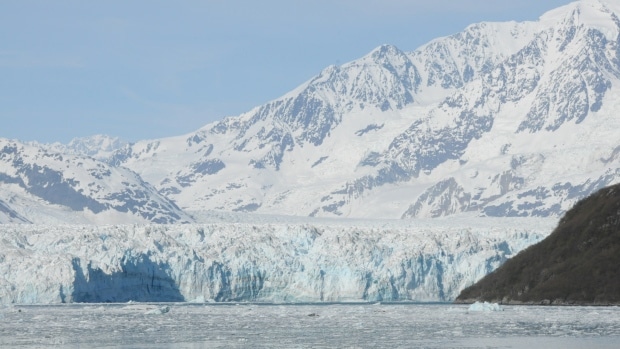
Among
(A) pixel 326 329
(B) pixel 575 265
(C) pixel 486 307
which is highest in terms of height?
(B) pixel 575 265

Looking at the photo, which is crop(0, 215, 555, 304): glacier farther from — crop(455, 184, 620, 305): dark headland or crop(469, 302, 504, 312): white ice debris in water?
crop(469, 302, 504, 312): white ice debris in water

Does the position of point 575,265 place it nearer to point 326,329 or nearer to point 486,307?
point 486,307

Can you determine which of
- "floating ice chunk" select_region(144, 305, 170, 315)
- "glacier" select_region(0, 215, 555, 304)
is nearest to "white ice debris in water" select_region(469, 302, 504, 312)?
"floating ice chunk" select_region(144, 305, 170, 315)

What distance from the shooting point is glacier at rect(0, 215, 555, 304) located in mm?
105625

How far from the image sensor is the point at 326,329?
60438 mm

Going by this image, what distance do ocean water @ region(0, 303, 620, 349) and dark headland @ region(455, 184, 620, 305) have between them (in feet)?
10.4

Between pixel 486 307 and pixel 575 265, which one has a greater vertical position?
pixel 575 265

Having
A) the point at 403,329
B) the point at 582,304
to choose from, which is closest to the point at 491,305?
the point at 582,304

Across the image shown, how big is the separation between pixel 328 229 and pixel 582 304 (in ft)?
184

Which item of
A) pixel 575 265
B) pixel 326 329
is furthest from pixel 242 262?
pixel 326 329

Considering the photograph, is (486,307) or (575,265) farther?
(575,265)

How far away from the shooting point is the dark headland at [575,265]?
74500 mm

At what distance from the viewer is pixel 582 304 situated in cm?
7488

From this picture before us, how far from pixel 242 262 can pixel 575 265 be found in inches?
1872
